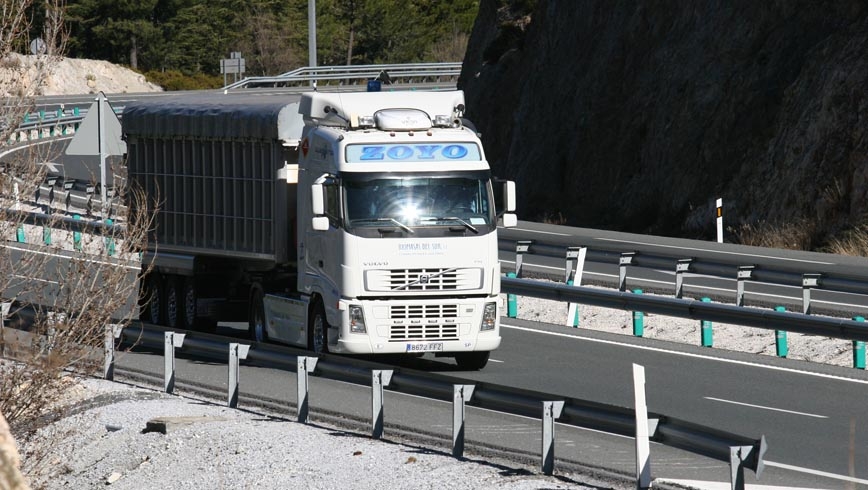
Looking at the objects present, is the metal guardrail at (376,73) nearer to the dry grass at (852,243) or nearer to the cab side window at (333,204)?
the dry grass at (852,243)

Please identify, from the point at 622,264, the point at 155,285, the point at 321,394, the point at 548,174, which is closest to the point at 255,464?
the point at 321,394

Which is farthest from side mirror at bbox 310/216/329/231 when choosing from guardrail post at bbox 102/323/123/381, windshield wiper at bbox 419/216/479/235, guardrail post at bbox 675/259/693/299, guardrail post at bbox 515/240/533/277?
guardrail post at bbox 515/240/533/277

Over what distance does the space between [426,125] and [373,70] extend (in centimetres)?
6393

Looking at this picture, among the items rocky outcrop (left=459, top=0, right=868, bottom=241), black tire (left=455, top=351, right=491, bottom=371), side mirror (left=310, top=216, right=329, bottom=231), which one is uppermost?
rocky outcrop (left=459, top=0, right=868, bottom=241)

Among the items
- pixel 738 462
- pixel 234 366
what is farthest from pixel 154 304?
pixel 738 462

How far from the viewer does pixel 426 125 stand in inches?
688

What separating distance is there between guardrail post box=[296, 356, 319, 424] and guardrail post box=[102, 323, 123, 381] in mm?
3373

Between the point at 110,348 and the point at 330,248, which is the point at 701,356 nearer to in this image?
the point at 330,248

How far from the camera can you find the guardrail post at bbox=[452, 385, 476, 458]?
39.2ft

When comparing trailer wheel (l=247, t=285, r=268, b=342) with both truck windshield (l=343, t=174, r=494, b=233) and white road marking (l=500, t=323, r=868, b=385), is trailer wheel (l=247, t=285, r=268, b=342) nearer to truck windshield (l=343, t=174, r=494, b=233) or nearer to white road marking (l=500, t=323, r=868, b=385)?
truck windshield (l=343, t=174, r=494, b=233)

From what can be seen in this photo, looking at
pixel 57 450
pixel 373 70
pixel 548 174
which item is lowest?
pixel 57 450

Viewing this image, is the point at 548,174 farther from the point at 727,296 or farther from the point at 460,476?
the point at 460,476

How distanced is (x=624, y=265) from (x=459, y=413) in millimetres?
12307

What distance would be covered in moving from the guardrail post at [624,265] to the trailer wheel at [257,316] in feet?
21.8
